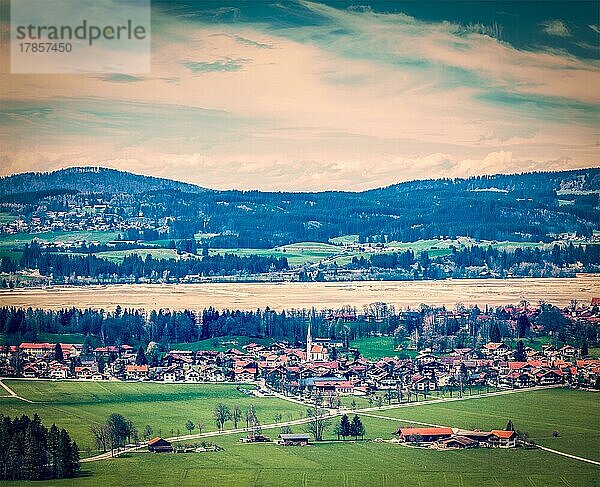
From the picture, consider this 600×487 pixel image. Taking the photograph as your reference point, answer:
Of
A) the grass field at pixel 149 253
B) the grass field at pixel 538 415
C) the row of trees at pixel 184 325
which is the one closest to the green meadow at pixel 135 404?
the row of trees at pixel 184 325

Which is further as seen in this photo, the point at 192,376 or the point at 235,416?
the point at 192,376

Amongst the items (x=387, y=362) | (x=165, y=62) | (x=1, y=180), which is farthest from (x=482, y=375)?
(x=1, y=180)

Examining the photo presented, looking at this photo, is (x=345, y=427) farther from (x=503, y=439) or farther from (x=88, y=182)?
(x=88, y=182)

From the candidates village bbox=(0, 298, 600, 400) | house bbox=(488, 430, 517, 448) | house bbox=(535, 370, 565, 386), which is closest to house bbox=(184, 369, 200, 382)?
village bbox=(0, 298, 600, 400)

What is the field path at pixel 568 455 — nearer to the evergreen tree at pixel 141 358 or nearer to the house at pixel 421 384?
the house at pixel 421 384

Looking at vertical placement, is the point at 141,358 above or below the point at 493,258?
below

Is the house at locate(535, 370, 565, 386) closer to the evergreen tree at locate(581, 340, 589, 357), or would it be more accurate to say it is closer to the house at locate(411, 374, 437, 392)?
the evergreen tree at locate(581, 340, 589, 357)

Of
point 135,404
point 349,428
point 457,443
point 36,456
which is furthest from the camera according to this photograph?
point 135,404

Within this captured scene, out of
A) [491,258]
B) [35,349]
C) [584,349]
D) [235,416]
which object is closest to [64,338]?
[35,349]
